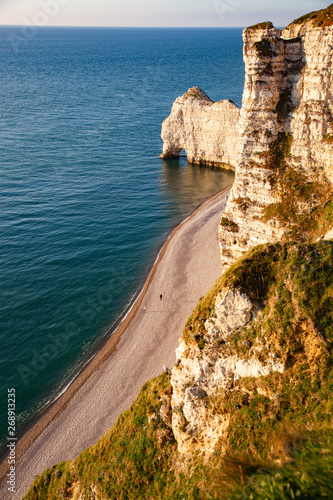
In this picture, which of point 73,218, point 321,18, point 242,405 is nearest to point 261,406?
point 242,405

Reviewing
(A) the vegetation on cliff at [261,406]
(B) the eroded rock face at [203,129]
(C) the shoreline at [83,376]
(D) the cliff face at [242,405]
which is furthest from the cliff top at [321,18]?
(B) the eroded rock face at [203,129]

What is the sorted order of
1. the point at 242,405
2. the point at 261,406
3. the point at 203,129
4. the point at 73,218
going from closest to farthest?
the point at 261,406
the point at 242,405
the point at 73,218
the point at 203,129

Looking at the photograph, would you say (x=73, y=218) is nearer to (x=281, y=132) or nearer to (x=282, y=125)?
(x=281, y=132)

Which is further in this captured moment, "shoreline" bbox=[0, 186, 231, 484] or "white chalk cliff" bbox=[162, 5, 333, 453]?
"shoreline" bbox=[0, 186, 231, 484]

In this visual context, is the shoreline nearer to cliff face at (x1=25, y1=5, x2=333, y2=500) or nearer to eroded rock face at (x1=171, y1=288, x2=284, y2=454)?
cliff face at (x1=25, y1=5, x2=333, y2=500)

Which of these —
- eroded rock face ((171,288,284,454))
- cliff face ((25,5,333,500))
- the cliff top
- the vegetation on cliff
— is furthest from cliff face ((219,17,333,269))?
eroded rock face ((171,288,284,454))

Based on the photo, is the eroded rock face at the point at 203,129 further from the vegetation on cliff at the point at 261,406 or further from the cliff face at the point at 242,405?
the vegetation on cliff at the point at 261,406

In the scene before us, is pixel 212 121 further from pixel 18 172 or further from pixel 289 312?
pixel 289 312
